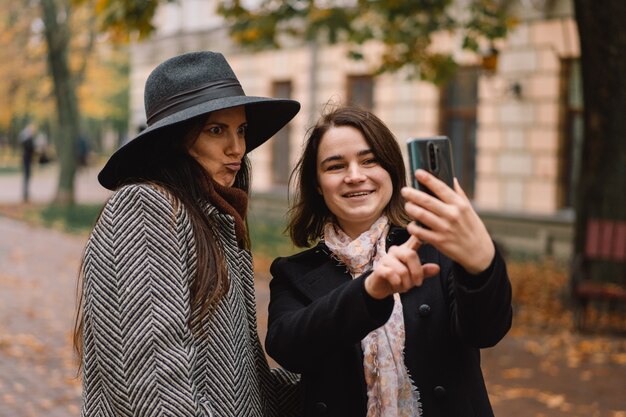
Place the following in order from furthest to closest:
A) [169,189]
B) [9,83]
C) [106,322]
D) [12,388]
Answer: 1. [9,83]
2. [12,388]
3. [169,189]
4. [106,322]

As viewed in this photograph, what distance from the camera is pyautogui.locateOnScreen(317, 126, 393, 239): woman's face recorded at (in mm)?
2336

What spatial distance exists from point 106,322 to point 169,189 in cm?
38

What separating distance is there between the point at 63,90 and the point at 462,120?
34.2 ft

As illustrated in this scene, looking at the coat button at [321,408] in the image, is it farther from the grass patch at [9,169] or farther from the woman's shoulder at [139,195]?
the grass patch at [9,169]

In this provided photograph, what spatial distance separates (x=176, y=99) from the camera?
2.28 metres

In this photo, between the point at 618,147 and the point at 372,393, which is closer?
the point at 372,393

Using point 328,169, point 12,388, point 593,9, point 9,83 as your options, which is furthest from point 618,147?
point 9,83

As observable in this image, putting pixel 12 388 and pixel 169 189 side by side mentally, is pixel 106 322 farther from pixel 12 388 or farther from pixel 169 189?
pixel 12 388

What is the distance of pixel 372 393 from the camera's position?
2.26m

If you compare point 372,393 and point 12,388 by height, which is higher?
point 372,393

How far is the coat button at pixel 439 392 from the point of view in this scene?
7.23ft

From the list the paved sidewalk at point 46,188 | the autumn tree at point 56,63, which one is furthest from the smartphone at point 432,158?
the paved sidewalk at point 46,188

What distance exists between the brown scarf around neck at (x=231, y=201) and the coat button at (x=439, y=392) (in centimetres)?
68

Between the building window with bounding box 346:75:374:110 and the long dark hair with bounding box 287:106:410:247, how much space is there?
53.2 ft
